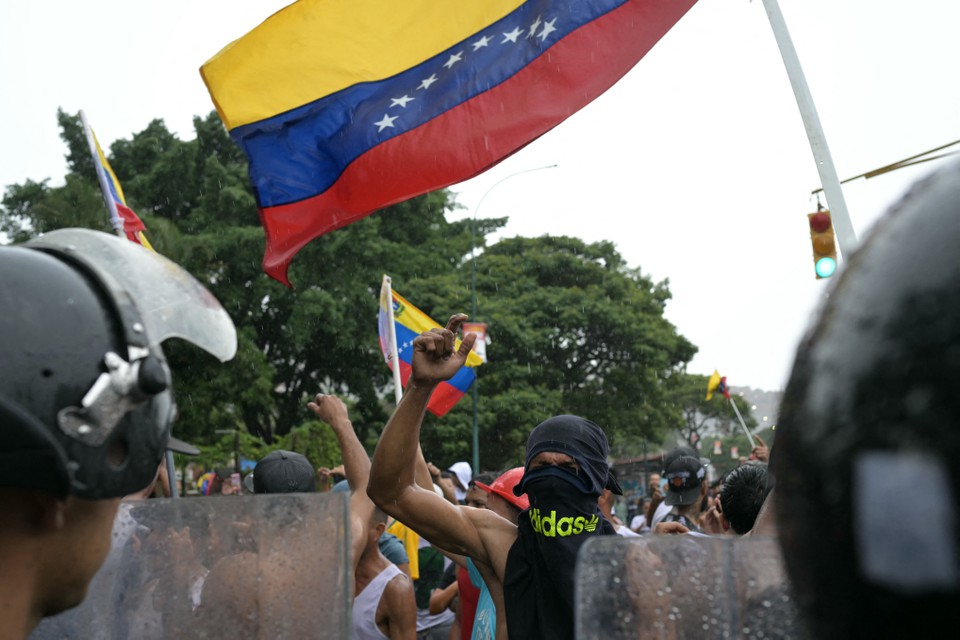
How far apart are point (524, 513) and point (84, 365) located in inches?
99.2

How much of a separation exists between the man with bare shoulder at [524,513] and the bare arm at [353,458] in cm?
62

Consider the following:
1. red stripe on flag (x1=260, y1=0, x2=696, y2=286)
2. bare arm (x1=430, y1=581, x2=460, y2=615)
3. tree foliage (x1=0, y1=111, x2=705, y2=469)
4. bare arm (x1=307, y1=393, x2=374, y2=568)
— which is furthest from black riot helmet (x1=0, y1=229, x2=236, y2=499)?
tree foliage (x1=0, y1=111, x2=705, y2=469)

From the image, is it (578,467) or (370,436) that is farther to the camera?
(370,436)

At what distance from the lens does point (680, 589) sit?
126cm

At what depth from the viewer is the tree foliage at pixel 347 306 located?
83.7 feet

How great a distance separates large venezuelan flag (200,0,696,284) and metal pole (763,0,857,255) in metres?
1.36

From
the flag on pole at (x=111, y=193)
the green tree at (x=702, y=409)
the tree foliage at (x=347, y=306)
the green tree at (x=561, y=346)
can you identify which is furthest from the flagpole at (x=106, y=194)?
the green tree at (x=702, y=409)

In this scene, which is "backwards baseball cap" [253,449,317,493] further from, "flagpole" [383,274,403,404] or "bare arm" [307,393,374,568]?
"flagpole" [383,274,403,404]

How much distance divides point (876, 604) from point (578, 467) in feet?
10.0

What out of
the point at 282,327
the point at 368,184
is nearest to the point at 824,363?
the point at 368,184

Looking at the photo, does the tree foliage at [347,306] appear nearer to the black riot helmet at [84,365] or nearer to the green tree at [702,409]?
the black riot helmet at [84,365]

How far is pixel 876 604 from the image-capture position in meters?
0.54

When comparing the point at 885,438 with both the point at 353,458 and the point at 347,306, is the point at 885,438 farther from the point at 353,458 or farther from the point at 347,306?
the point at 347,306

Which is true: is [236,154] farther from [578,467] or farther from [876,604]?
[876,604]
